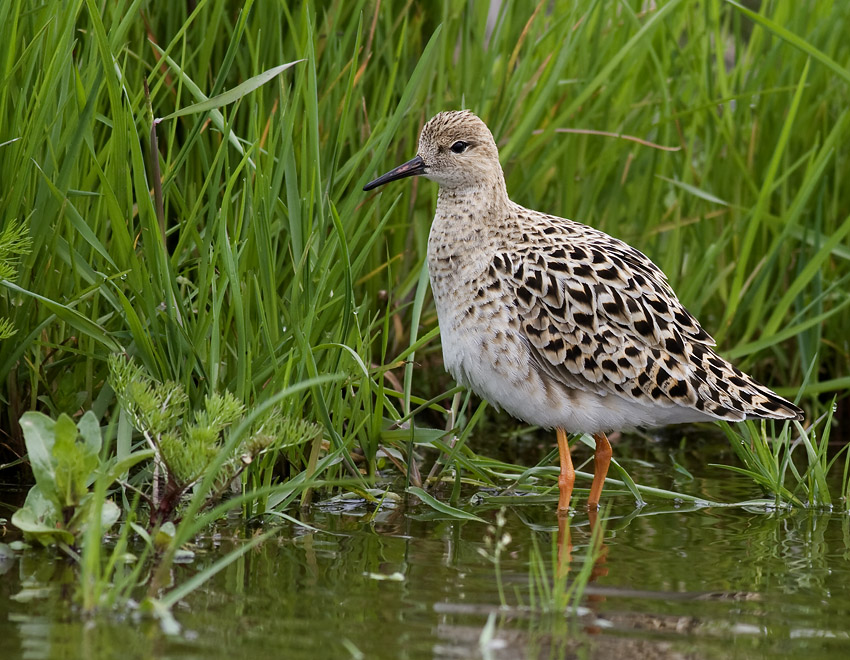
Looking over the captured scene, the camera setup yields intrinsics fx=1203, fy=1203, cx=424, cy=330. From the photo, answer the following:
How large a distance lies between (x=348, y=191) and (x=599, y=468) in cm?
185

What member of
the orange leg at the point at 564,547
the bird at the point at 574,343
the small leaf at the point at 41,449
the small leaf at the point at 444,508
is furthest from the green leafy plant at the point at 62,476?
the bird at the point at 574,343

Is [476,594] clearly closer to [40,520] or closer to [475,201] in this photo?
[40,520]

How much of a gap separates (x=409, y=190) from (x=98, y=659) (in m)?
3.81

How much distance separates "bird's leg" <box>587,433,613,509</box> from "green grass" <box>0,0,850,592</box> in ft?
1.27

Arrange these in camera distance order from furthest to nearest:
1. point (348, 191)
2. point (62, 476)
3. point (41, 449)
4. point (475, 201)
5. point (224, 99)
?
point (348, 191), point (475, 201), point (224, 99), point (41, 449), point (62, 476)

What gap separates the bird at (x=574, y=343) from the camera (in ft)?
17.2

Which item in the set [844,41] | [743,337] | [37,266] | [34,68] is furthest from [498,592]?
[844,41]

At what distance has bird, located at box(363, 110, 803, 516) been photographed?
5.25 m

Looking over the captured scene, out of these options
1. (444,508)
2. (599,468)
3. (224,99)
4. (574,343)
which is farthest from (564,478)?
(224,99)

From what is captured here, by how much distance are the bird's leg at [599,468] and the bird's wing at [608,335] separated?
317mm

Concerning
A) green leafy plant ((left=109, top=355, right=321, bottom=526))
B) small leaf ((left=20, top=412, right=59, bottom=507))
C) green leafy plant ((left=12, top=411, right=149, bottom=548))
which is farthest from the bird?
small leaf ((left=20, top=412, right=59, bottom=507))

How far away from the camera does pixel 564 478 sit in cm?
529

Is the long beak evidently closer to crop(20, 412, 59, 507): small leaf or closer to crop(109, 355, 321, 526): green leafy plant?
crop(109, 355, 321, 526): green leafy plant

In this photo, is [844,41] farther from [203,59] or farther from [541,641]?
[541,641]
